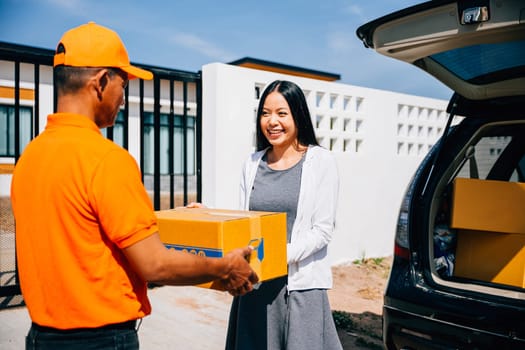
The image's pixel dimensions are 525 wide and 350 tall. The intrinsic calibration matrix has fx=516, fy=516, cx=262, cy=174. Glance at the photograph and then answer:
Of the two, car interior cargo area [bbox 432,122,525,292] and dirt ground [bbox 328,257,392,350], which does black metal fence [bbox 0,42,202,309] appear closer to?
dirt ground [bbox 328,257,392,350]

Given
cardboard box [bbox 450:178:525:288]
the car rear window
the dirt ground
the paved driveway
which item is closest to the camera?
the car rear window

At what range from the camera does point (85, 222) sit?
4.75ft

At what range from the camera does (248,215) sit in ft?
7.28

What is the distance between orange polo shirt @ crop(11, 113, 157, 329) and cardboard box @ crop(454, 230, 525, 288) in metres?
2.06

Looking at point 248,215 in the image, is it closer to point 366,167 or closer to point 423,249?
point 423,249

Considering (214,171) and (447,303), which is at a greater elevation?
(214,171)

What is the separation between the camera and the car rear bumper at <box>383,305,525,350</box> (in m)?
2.14

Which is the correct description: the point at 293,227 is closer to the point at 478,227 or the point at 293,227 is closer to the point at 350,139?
the point at 478,227

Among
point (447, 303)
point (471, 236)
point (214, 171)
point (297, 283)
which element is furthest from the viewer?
point (214, 171)

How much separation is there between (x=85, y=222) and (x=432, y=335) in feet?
5.45

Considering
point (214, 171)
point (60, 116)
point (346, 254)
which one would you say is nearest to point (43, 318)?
point (60, 116)

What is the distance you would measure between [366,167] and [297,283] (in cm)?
431

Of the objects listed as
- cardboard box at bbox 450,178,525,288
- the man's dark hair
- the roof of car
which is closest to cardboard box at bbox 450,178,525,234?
cardboard box at bbox 450,178,525,288

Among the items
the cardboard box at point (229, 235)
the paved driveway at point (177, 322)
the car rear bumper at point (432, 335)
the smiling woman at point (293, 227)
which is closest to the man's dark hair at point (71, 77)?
the cardboard box at point (229, 235)
